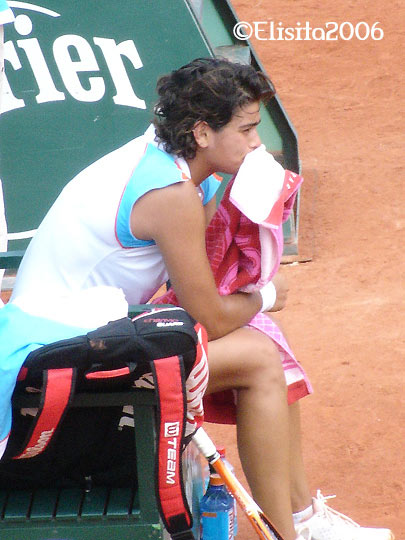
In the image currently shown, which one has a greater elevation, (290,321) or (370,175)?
(290,321)

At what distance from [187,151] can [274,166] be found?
0.24m

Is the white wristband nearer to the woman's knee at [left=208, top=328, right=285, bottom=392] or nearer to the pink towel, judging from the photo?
the pink towel

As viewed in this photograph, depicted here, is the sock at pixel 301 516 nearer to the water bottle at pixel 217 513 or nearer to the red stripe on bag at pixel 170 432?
the water bottle at pixel 217 513

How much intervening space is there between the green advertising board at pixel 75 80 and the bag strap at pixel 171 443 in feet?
9.30

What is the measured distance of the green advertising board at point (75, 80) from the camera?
4.48m

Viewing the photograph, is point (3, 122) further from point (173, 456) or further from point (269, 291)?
point (173, 456)

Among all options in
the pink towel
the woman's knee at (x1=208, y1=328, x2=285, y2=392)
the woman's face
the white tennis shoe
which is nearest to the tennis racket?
the woman's knee at (x1=208, y1=328, x2=285, y2=392)

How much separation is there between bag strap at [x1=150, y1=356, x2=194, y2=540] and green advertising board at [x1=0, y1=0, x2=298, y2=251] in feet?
9.30

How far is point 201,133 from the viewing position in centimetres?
249

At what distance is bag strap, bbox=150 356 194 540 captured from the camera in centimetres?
187

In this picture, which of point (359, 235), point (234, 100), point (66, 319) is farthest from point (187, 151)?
point (359, 235)

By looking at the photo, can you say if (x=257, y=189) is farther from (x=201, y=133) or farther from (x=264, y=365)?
(x=264, y=365)

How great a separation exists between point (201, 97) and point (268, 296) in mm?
558

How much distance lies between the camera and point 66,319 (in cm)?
202
